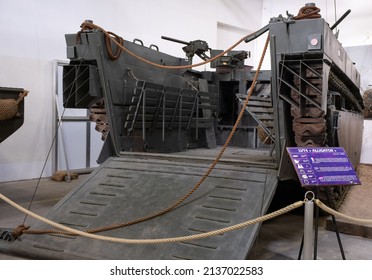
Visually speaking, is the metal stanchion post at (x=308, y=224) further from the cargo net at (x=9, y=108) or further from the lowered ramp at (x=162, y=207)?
the cargo net at (x=9, y=108)

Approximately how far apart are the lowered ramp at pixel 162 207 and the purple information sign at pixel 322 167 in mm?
647

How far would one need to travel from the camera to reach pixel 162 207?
393 cm

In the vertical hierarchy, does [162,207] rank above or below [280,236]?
above

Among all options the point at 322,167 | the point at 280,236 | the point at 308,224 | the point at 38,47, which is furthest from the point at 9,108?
the point at 308,224

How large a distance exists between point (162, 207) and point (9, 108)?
241cm

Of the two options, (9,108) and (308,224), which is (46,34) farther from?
(308,224)

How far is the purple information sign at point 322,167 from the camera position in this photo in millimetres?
3004

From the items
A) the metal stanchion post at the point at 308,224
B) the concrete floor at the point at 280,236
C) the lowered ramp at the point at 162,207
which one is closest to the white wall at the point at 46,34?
the concrete floor at the point at 280,236

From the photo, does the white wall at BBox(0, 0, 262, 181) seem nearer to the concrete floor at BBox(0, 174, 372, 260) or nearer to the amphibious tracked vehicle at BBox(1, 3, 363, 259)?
the concrete floor at BBox(0, 174, 372, 260)

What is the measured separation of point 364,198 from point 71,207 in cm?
356

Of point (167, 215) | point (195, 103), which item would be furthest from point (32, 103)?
point (167, 215)

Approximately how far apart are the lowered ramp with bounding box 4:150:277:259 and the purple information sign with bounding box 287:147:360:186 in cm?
65

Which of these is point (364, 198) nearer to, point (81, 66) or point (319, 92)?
point (319, 92)

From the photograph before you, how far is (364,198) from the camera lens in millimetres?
5641
